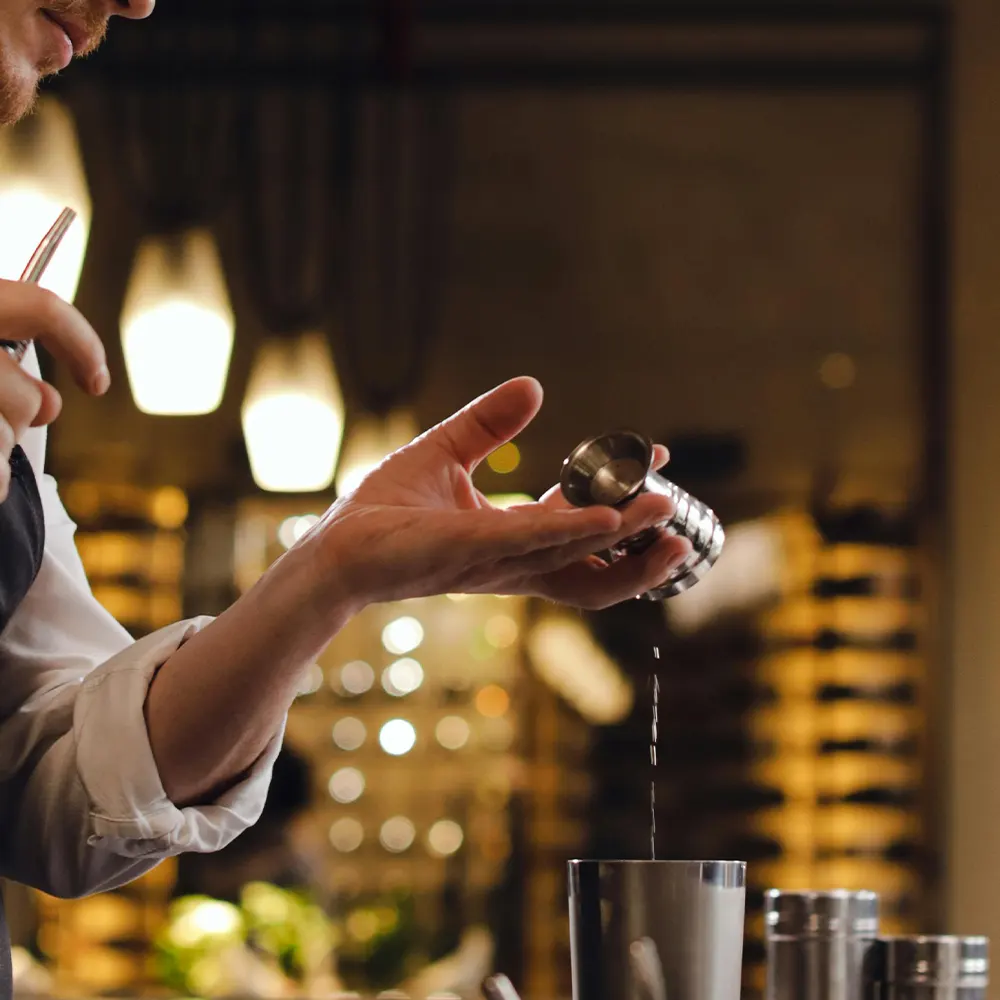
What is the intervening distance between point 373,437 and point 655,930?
4.41 metres

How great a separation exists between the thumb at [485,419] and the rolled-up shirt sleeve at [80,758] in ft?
0.76

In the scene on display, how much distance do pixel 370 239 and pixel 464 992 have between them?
2.55 metres

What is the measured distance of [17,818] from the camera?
1046mm

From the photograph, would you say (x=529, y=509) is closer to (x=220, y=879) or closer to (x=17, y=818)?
(x=17, y=818)

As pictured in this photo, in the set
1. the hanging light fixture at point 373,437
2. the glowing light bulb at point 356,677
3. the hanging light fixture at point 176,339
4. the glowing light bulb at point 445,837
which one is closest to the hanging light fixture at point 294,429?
the hanging light fixture at point 373,437

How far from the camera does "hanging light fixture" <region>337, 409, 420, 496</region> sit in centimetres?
509

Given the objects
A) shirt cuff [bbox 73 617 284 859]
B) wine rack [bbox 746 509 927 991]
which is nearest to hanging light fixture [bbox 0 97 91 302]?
shirt cuff [bbox 73 617 284 859]

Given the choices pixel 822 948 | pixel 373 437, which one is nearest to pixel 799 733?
pixel 373 437

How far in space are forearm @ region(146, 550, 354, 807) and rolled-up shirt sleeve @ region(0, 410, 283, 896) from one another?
0.01 m

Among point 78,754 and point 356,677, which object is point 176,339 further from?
point 78,754

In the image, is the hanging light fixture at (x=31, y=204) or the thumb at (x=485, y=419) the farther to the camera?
the hanging light fixture at (x=31, y=204)

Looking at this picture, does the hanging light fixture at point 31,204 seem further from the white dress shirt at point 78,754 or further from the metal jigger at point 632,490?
the metal jigger at point 632,490

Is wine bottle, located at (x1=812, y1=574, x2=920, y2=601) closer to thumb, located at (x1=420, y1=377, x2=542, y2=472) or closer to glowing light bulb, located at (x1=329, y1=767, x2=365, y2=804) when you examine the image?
glowing light bulb, located at (x1=329, y1=767, x2=365, y2=804)

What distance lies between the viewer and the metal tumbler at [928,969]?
0.99 metres
